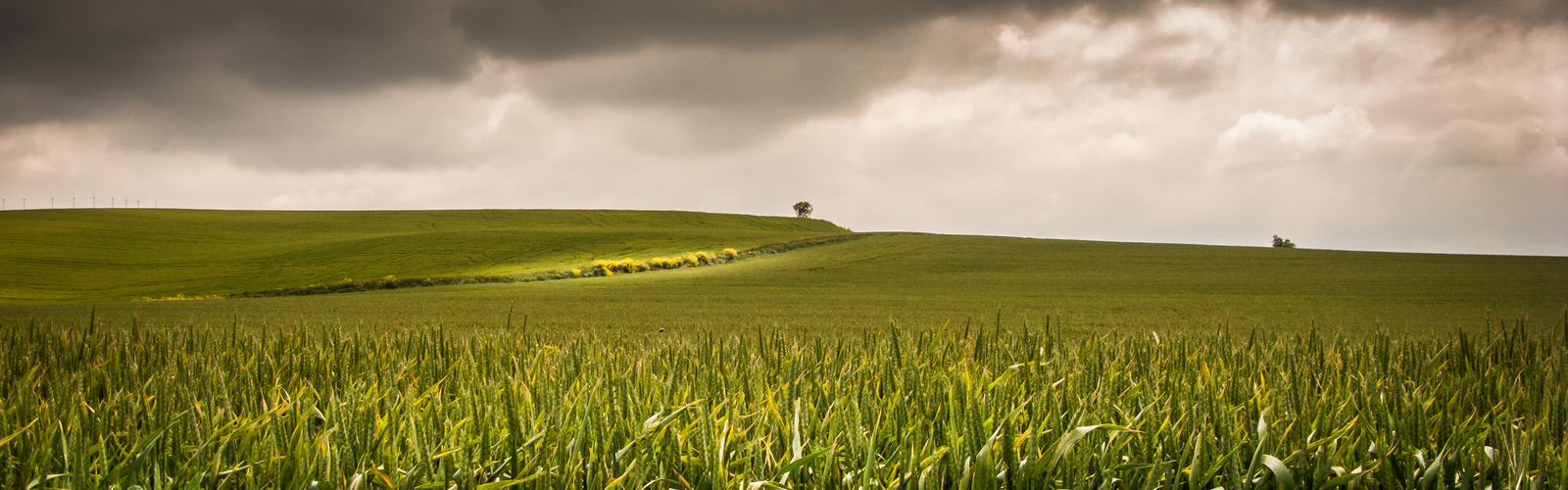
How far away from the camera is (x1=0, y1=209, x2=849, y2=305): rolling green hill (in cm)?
3694

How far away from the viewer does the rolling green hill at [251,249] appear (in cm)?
3694

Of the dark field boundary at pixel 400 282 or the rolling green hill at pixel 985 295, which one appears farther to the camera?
the dark field boundary at pixel 400 282

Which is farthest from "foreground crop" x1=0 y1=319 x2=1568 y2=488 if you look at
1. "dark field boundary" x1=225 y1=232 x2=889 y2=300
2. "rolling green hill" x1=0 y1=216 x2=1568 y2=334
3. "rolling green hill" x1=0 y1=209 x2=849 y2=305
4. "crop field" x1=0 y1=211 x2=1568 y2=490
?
"rolling green hill" x1=0 y1=209 x2=849 y2=305

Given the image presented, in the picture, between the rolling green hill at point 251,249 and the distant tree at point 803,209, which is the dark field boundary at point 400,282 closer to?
the rolling green hill at point 251,249

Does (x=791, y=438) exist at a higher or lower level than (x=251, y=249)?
higher

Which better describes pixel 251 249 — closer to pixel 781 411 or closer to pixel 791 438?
pixel 781 411

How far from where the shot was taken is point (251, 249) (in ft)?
170

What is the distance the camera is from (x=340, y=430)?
1956 mm

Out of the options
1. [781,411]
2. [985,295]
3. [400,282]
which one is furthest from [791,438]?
[400,282]

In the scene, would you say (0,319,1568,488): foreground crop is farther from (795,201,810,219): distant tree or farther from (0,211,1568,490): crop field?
(795,201,810,219): distant tree

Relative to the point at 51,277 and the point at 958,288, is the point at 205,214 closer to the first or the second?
the point at 51,277

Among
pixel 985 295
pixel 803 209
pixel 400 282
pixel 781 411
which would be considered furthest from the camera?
pixel 803 209

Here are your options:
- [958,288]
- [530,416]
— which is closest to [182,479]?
[530,416]

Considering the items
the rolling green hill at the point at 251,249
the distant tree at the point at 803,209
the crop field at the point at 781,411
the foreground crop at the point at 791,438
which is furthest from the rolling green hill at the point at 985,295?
the distant tree at the point at 803,209
